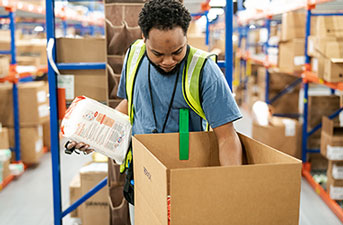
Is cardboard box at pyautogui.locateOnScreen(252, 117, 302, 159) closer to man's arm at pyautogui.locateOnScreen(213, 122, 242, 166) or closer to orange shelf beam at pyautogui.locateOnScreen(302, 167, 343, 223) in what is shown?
orange shelf beam at pyautogui.locateOnScreen(302, 167, 343, 223)

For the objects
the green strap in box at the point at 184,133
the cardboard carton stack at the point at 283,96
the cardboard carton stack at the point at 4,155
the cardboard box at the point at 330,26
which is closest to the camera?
the green strap in box at the point at 184,133

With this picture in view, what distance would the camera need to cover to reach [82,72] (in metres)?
2.54

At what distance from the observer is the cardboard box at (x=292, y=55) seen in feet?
15.7

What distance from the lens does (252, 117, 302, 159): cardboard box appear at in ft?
15.4

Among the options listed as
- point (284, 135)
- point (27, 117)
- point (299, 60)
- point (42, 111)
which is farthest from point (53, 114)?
point (299, 60)

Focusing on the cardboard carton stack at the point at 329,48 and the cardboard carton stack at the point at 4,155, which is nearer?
the cardboard carton stack at the point at 329,48

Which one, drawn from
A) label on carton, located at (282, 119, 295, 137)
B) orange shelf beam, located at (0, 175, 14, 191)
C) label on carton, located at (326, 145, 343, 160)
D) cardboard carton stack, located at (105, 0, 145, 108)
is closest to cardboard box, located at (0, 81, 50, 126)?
orange shelf beam, located at (0, 175, 14, 191)

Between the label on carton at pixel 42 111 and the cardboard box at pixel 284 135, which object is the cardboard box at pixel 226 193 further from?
the label on carton at pixel 42 111

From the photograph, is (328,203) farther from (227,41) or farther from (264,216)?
(264,216)

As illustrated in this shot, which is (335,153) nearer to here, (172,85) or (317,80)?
(317,80)

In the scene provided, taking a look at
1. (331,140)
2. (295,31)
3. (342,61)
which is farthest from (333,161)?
(295,31)

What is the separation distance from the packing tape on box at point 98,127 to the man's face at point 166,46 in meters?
0.38

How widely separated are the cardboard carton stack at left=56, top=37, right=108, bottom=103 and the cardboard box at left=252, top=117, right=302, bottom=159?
8.71 ft

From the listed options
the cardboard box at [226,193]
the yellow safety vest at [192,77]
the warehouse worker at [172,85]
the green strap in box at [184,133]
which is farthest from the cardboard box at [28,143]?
the cardboard box at [226,193]
